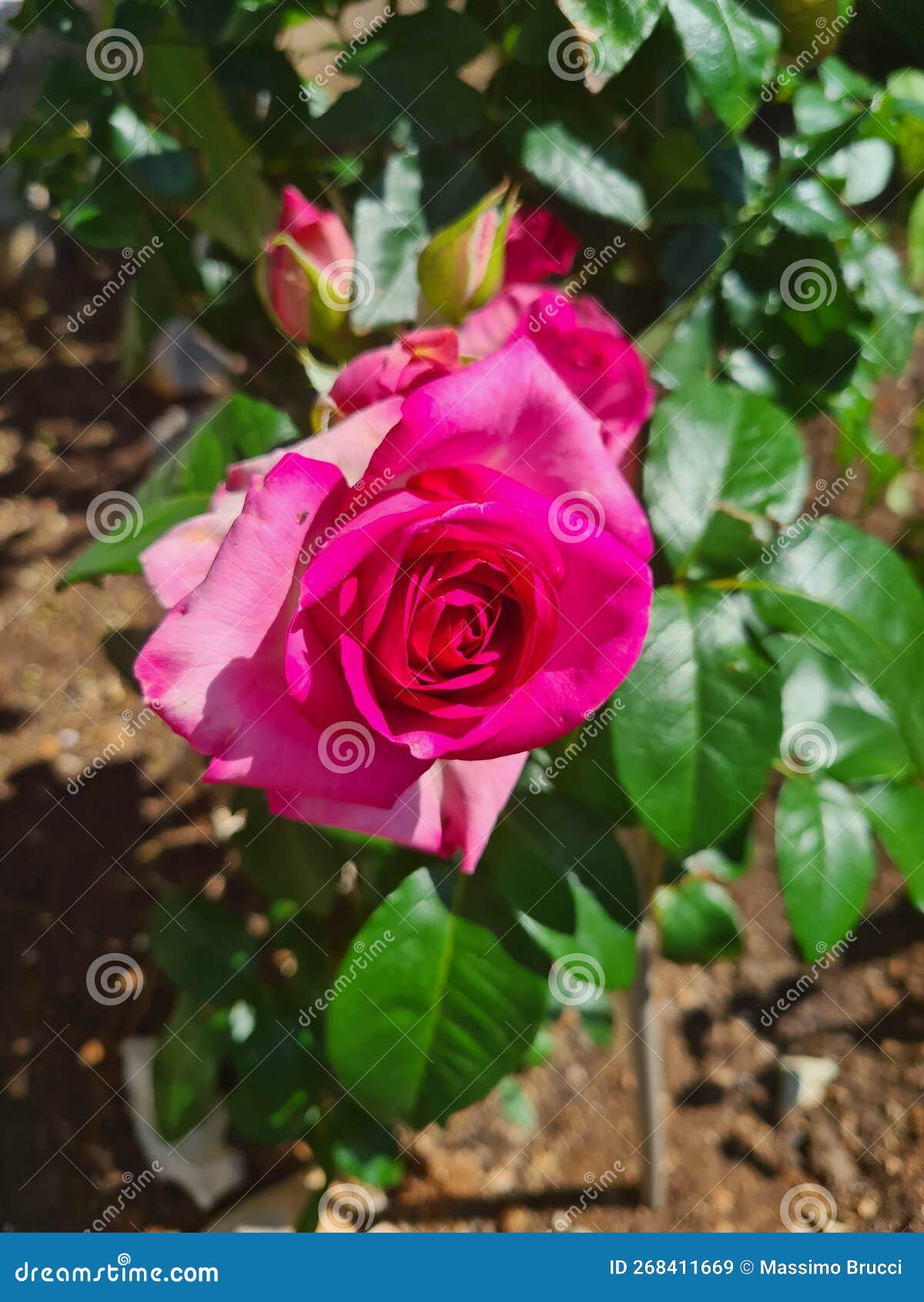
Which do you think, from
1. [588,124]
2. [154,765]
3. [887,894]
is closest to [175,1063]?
[154,765]

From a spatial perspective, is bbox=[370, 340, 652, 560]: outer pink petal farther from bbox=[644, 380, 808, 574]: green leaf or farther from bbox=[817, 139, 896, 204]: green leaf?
bbox=[817, 139, 896, 204]: green leaf

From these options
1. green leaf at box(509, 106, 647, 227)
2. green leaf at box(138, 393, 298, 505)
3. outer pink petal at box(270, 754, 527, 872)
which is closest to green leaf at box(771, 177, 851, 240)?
green leaf at box(509, 106, 647, 227)

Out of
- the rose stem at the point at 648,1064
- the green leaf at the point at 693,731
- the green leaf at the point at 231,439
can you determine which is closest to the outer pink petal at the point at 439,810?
the green leaf at the point at 693,731

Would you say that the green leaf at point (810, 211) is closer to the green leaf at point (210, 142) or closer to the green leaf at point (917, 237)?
the green leaf at point (917, 237)

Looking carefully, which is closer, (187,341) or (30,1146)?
(30,1146)

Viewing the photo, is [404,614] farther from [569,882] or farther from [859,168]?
[859,168]

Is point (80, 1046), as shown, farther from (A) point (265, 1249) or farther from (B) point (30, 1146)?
(A) point (265, 1249)
